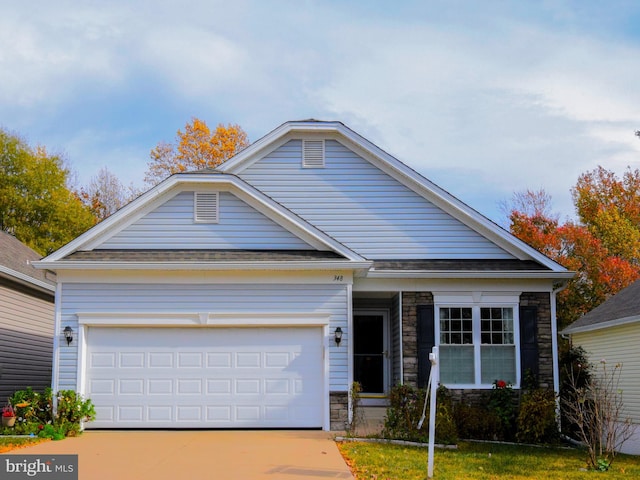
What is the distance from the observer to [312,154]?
17266 mm

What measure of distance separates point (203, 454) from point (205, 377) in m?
3.30

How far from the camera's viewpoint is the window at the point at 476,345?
51.4 ft

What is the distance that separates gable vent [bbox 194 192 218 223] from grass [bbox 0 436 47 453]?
5.03 metres

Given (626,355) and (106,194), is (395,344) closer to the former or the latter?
(626,355)

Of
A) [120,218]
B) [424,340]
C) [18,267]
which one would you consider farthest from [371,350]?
[18,267]

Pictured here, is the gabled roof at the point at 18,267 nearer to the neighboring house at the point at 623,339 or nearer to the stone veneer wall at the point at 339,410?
the stone veneer wall at the point at 339,410

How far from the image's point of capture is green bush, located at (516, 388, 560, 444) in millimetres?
14547

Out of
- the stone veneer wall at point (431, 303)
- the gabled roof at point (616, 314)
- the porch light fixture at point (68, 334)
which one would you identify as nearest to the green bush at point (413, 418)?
the stone veneer wall at point (431, 303)

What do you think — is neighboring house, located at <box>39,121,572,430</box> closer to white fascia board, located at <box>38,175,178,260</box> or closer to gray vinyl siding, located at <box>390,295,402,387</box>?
white fascia board, located at <box>38,175,178,260</box>

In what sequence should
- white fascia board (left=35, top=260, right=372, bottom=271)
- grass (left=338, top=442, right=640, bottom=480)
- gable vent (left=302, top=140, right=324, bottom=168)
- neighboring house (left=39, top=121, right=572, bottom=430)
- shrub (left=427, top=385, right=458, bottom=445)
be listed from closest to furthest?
grass (left=338, top=442, right=640, bottom=480) < shrub (left=427, top=385, right=458, bottom=445) < white fascia board (left=35, top=260, right=372, bottom=271) < neighboring house (left=39, top=121, right=572, bottom=430) < gable vent (left=302, top=140, right=324, bottom=168)

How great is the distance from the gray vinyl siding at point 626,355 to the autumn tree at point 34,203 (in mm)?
20785

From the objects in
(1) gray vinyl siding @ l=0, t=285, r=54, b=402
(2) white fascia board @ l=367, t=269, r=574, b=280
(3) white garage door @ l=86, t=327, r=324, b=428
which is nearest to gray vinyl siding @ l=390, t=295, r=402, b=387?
(2) white fascia board @ l=367, t=269, r=574, b=280

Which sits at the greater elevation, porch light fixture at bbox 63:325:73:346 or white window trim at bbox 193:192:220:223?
white window trim at bbox 193:192:220:223

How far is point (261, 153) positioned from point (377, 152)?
2532 millimetres
